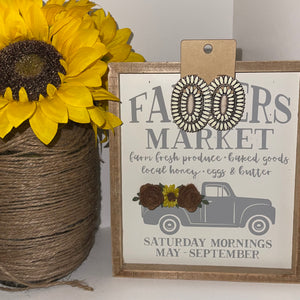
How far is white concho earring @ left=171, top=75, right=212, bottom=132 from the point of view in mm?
771

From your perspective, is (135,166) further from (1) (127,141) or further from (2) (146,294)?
(2) (146,294)

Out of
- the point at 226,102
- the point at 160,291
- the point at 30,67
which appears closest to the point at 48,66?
the point at 30,67

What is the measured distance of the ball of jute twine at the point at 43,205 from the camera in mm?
739

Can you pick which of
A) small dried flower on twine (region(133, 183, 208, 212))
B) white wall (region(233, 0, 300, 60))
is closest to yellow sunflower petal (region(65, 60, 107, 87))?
small dried flower on twine (region(133, 183, 208, 212))

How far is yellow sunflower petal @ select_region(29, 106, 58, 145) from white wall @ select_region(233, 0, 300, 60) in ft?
1.45

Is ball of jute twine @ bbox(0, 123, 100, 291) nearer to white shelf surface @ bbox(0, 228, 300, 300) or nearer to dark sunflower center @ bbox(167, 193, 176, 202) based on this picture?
white shelf surface @ bbox(0, 228, 300, 300)

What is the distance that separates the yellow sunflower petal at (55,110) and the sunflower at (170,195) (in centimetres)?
24

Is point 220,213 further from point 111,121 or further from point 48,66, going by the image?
point 48,66

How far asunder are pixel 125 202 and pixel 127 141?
11cm

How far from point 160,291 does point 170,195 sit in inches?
6.5

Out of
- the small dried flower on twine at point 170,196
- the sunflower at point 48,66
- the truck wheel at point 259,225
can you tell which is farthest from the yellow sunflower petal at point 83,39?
the truck wheel at point 259,225

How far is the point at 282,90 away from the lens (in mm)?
771

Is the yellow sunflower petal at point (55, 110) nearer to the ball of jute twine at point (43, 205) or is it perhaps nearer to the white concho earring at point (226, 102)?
the ball of jute twine at point (43, 205)

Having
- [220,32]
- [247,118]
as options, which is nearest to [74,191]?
[247,118]
